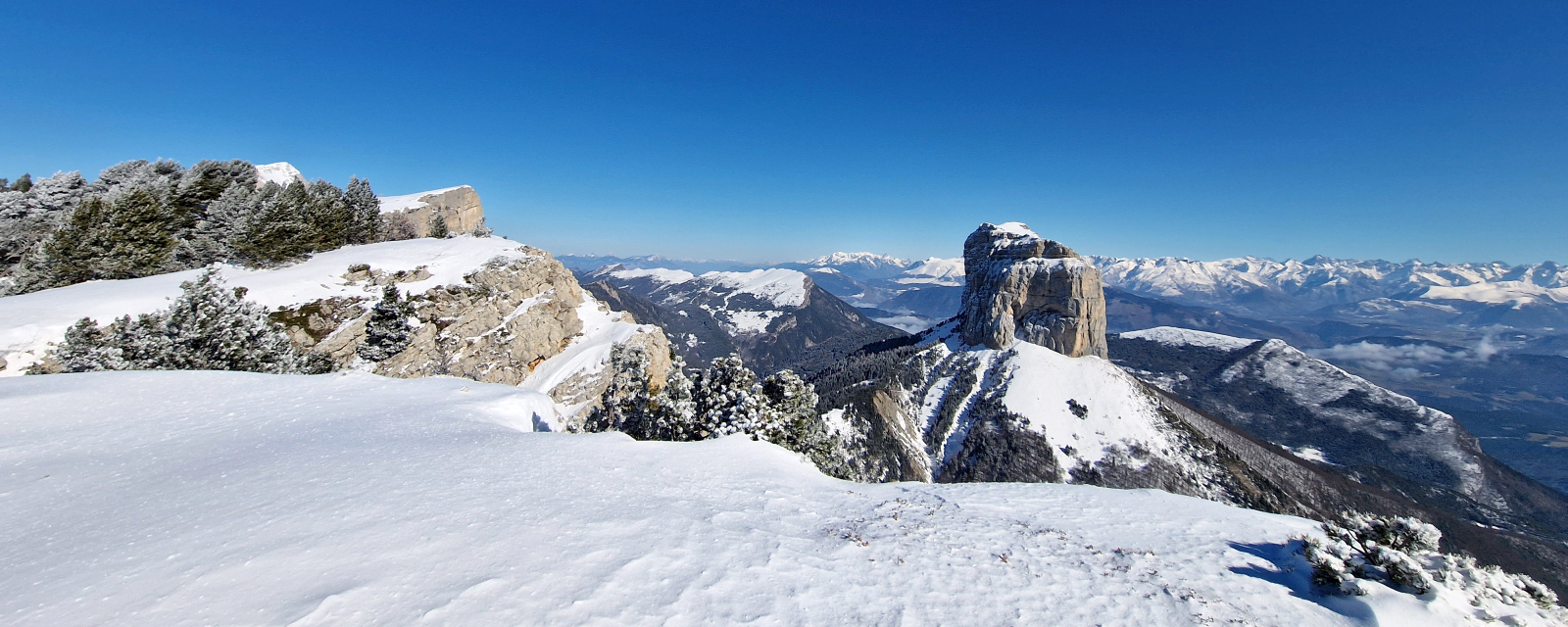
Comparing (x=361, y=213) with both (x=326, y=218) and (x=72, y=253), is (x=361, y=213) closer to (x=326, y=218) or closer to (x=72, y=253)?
(x=326, y=218)

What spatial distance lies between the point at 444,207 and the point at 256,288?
6463 centimetres

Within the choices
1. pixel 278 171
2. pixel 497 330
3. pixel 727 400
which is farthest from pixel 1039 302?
pixel 278 171

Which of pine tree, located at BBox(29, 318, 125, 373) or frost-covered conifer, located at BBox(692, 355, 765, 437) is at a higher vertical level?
pine tree, located at BBox(29, 318, 125, 373)

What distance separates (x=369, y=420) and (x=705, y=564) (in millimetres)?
13903

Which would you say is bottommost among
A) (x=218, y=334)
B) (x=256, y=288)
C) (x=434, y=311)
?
(x=434, y=311)

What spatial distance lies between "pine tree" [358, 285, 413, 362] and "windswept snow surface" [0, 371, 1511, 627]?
87.4ft

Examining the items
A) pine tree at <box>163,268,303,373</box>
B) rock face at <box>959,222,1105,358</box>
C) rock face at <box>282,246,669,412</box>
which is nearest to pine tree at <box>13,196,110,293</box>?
rock face at <box>282,246,669,412</box>

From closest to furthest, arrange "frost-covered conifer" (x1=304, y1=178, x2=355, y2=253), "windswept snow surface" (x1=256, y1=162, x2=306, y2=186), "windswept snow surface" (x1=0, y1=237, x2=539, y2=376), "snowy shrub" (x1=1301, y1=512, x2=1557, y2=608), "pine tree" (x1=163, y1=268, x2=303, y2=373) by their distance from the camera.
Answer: "snowy shrub" (x1=1301, y1=512, x2=1557, y2=608), "pine tree" (x1=163, y1=268, x2=303, y2=373), "windswept snow surface" (x1=0, y1=237, x2=539, y2=376), "frost-covered conifer" (x1=304, y1=178, x2=355, y2=253), "windswept snow surface" (x1=256, y1=162, x2=306, y2=186)

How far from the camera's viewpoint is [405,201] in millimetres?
95938

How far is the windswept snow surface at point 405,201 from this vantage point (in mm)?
90387

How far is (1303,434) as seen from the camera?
154m

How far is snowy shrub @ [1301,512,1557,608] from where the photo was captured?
10438 mm

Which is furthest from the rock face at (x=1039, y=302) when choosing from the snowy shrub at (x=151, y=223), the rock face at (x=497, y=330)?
the snowy shrub at (x=151, y=223)

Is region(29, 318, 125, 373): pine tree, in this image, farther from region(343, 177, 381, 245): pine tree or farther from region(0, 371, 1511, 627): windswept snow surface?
region(343, 177, 381, 245): pine tree
